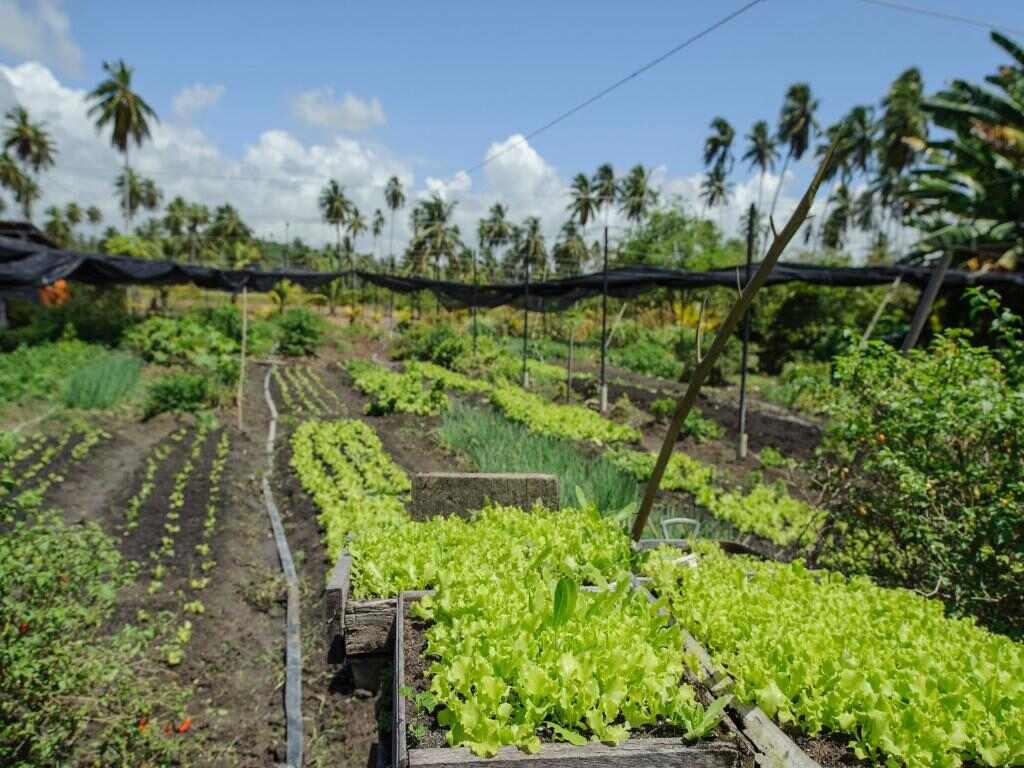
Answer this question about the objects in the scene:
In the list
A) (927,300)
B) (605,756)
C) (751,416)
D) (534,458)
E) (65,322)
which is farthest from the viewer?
(65,322)

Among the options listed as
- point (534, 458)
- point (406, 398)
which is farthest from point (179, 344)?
point (534, 458)

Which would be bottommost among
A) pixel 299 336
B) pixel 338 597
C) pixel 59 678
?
pixel 59 678

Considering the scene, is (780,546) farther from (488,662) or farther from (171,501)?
(171,501)

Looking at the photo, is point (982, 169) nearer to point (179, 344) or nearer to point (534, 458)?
point (534, 458)

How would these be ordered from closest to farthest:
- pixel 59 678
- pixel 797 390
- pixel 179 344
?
pixel 59 678, pixel 797 390, pixel 179 344

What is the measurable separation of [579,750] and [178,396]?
1080cm

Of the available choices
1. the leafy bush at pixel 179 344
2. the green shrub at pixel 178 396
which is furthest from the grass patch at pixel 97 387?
the leafy bush at pixel 179 344

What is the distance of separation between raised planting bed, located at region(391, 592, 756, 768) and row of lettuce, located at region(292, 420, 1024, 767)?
0.09 ft

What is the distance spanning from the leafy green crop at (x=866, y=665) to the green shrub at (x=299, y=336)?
63.3ft

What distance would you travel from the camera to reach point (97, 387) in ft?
33.2

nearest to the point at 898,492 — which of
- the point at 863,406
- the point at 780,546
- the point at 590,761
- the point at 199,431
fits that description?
the point at 863,406

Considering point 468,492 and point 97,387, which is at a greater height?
point 468,492

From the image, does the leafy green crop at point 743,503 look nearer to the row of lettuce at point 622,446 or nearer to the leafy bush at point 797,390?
the row of lettuce at point 622,446

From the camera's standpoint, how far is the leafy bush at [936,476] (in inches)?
130
